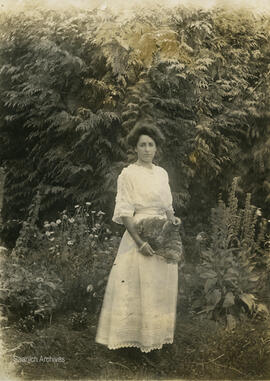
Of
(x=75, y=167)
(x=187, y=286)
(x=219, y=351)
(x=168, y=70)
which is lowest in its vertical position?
(x=219, y=351)

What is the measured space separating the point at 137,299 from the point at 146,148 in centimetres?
128

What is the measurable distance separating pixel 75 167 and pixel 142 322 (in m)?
1.51

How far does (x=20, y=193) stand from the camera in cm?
426

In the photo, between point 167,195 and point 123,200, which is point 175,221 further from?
point 123,200

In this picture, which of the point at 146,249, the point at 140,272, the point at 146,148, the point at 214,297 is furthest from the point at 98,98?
the point at 214,297

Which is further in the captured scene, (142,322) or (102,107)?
(102,107)

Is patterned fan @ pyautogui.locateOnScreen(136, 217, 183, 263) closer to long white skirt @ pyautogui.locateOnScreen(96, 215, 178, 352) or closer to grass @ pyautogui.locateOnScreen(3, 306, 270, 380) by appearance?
long white skirt @ pyautogui.locateOnScreen(96, 215, 178, 352)

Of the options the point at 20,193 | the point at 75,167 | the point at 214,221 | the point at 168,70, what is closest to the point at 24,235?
the point at 20,193

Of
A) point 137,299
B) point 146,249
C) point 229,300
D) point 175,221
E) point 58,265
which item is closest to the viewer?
point 146,249

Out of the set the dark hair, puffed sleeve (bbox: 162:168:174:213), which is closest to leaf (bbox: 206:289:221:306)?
puffed sleeve (bbox: 162:168:174:213)

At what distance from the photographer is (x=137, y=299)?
3861 mm

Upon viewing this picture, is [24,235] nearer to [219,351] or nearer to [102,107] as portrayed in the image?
[102,107]

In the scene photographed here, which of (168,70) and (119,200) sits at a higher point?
(168,70)

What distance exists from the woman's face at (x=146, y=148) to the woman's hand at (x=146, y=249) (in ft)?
2.35
